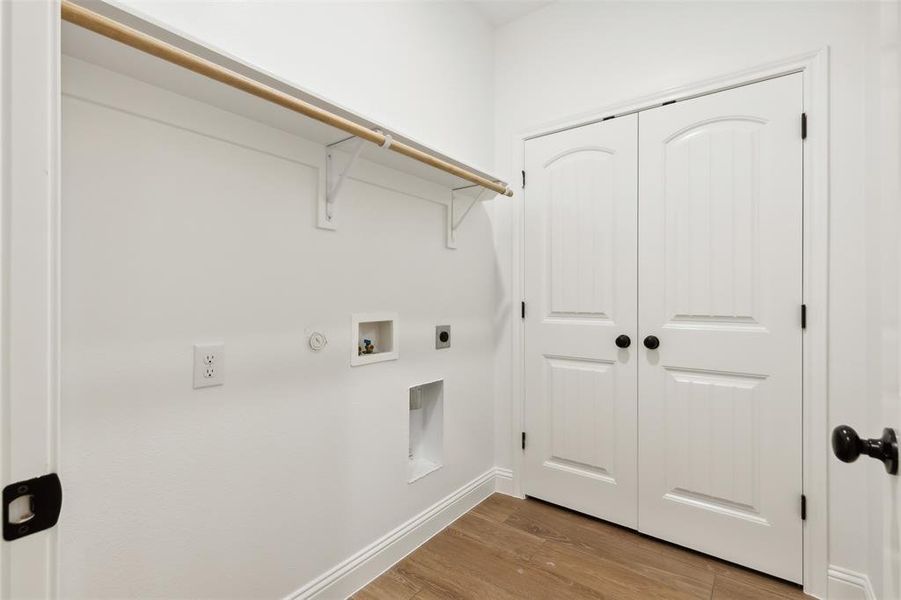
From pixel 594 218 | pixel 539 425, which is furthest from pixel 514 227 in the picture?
pixel 539 425

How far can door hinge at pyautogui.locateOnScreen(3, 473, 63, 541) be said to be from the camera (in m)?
0.50

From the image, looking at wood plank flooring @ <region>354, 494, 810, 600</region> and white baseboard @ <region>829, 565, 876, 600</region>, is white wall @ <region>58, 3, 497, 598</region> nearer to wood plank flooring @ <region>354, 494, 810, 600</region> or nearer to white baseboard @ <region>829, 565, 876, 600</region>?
wood plank flooring @ <region>354, 494, 810, 600</region>

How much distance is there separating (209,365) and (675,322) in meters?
1.88

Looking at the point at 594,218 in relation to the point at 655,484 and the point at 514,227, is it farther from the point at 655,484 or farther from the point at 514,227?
the point at 655,484

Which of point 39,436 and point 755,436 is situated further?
point 755,436

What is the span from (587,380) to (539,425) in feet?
1.26

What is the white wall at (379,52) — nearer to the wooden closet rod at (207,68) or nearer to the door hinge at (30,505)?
the wooden closet rod at (207,68)

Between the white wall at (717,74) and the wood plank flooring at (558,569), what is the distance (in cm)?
43

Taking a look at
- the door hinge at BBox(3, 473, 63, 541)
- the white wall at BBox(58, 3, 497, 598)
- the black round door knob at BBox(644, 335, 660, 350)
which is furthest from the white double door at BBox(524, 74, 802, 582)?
the door hinge at BBox(3, 473, 63, 541)

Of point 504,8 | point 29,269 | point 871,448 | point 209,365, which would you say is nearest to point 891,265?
point 871,448

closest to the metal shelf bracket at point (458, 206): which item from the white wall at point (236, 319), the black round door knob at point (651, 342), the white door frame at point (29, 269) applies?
the white wall at point (236, 319)

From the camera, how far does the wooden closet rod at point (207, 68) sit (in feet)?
2.53

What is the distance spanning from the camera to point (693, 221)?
6.13 ft

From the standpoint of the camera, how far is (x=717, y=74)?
1812 mm
